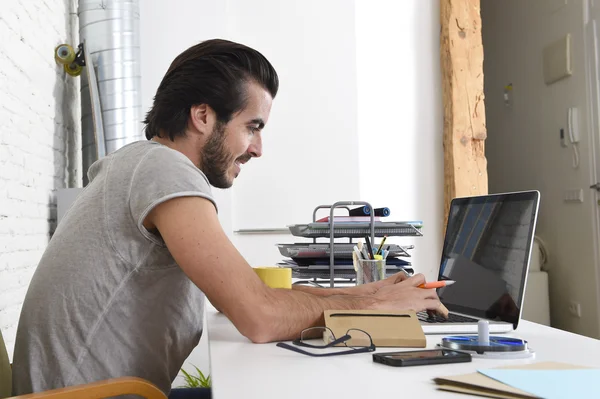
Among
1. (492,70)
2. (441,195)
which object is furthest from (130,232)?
(492,70)

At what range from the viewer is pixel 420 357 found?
0.99 m

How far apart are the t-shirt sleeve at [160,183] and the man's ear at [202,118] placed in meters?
0.37

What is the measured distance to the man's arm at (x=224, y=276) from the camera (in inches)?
48.3

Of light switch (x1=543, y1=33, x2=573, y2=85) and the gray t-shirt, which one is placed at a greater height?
light switch (x1=543, y1=33, x2=573, y2=85)

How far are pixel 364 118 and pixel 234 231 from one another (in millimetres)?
1001

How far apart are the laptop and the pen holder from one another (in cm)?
18

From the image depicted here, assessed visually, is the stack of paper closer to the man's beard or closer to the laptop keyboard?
the laptop keyboard

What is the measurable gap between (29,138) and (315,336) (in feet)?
5.92

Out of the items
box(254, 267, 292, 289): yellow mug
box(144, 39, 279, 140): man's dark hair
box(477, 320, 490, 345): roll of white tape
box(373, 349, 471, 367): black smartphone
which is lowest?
box(373, 349, 471, 367): black smartphone

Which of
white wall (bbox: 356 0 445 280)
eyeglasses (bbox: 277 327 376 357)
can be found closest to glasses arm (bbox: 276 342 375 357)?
eyeglasses (bbox: 277 327 376 357)

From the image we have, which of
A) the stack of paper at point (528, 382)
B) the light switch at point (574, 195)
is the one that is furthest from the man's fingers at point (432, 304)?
the light switch at point (574, 195)

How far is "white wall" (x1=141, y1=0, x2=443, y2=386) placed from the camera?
3.79 m

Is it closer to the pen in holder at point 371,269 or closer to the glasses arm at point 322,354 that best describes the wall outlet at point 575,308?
the pen in holder at point 371,269

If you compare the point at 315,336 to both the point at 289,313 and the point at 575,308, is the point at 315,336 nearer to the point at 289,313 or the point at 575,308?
the point at 289,313
